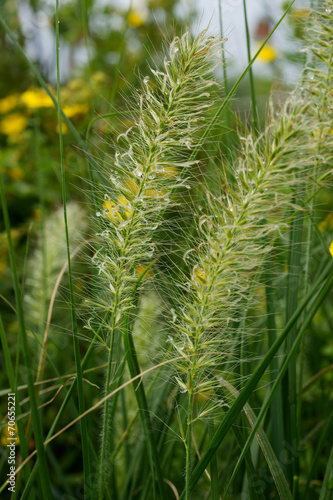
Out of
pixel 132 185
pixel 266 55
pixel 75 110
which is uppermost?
pixel 266 55

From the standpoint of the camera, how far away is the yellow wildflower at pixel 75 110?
2062 millimetres

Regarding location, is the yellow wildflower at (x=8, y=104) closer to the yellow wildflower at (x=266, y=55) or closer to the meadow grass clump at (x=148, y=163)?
the yellow wildflower at (x=266, y=55)

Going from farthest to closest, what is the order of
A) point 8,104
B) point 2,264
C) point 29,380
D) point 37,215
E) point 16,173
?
point 8,104
point 16,173
point 37,215
point 2,264
point 29,380

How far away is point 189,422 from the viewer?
66cm

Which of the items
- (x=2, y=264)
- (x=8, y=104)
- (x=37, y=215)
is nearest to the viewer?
(x=2, y=264)

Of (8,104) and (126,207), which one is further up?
(8,104)

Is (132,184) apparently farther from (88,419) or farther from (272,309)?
(88,419)

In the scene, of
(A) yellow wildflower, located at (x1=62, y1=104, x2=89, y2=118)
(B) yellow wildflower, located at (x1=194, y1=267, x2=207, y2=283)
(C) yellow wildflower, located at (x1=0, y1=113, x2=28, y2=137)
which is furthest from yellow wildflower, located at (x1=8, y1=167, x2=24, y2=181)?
(B) yellow wildflower, located at (x1=194, y1=267, x2=207, y2=283)

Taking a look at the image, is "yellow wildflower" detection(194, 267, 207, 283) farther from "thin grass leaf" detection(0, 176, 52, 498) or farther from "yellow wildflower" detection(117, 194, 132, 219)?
"thin grass leaf" detection(0, 176, 52, 498)

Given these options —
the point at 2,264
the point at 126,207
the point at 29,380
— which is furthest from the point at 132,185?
the point at 2,264

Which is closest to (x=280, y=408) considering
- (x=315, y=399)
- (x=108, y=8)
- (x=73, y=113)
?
(x=315, y=399)

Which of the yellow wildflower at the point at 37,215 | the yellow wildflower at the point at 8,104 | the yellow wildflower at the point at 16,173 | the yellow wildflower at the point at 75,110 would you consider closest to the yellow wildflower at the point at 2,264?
the yellow wildflower at the point at 37,215

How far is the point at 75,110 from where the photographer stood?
2064 mm

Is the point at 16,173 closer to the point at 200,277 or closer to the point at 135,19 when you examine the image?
the point at 135,19
